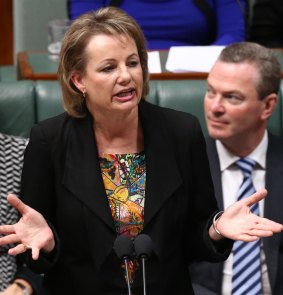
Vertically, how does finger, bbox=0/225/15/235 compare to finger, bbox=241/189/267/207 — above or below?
below

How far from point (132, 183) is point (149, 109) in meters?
0.19

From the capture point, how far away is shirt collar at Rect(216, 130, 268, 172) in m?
2.18

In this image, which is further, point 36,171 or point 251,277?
point 251,277

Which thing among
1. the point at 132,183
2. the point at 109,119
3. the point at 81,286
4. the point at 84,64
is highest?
the point at 84,64

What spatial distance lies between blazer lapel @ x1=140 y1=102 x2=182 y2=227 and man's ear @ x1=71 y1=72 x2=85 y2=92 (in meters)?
0.16

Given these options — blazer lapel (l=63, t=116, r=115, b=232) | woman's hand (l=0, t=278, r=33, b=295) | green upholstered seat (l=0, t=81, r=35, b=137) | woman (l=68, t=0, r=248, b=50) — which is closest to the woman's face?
blazer lapel (l=63, t=116, r=115, b=232)

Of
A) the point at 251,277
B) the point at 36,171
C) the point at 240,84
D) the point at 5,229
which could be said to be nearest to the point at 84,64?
the point at 36,171

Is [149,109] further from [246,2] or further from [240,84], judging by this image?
[246,2]

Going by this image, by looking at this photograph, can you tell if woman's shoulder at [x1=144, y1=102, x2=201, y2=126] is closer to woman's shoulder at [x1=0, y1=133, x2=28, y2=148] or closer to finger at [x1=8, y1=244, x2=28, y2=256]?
finger at [x1=8, y1=244, x2=28, y2=256]

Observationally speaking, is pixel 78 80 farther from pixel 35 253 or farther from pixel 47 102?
pixel 47 102

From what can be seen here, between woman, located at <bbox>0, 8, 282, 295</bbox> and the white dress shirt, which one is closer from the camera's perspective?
woman, located at <bbox>0, 8, 282, 295</bbox>

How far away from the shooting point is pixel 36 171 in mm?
1695

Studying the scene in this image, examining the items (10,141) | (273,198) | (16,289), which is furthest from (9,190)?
(273,198)

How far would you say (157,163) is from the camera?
1.73 m
